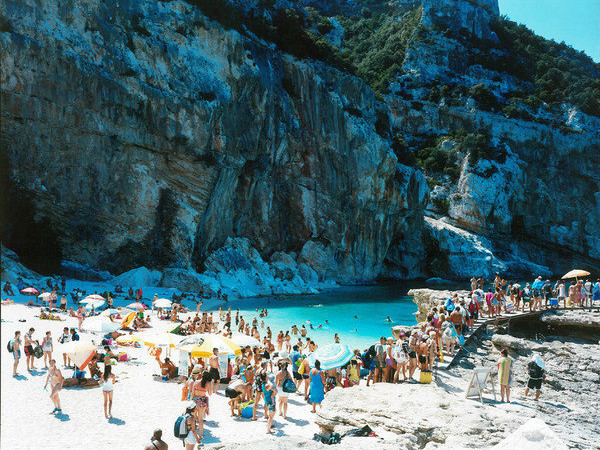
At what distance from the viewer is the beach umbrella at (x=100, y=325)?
14753mm

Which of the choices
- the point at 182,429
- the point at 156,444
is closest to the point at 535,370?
the point at 182,429

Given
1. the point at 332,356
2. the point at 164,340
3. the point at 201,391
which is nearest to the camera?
the point at 201,391

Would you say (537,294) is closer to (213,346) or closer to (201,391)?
(213,346)

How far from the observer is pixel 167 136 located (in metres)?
34.9

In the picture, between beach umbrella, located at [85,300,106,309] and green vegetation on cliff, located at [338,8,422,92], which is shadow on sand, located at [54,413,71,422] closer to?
beach umbrella, located at [85,300,106,309]

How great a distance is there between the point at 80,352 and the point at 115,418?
2684mm

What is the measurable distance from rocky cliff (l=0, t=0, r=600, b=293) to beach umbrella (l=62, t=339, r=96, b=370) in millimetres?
20806

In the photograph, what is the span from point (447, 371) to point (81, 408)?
363 inches

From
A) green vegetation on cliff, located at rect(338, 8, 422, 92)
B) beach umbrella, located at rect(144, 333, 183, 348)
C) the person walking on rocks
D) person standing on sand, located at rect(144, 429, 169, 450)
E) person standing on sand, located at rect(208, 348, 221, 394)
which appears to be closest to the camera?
person standing on sand, located at rect(144, 429, 169, 450)

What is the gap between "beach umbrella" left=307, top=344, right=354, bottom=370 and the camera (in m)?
11.2

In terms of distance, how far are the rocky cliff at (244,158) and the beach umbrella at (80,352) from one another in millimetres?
20806

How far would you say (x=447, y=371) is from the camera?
41.9 ft

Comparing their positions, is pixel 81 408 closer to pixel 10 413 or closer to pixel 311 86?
pixel 10 413

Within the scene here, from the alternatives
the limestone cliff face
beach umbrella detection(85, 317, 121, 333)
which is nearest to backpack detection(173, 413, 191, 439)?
A: beach umbrella detection(85, 317, 121, 333)
